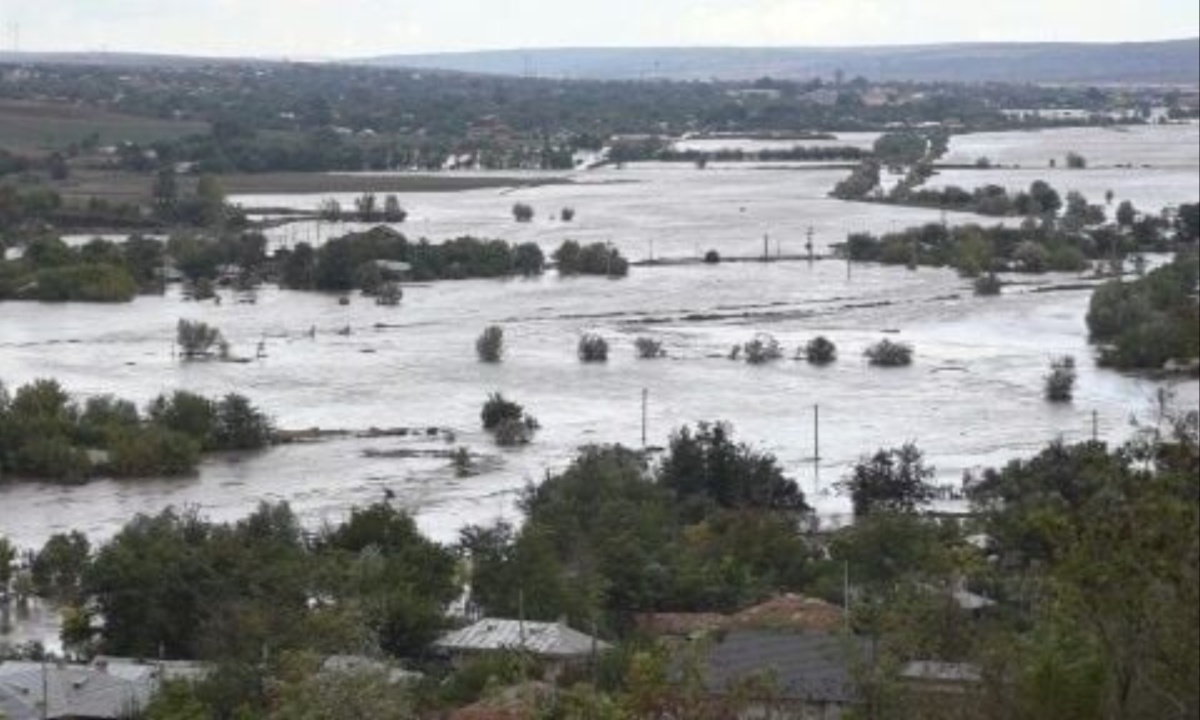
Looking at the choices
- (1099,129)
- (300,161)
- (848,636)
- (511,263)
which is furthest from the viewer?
(1099,129)

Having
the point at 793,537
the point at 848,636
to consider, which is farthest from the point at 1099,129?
the point at 848,636

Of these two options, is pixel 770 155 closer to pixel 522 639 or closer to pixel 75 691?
pixel 522 639

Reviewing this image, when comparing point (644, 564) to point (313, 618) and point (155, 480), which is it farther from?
point (155, 480)

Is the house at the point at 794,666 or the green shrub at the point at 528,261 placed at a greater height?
the house at the point at 794,666

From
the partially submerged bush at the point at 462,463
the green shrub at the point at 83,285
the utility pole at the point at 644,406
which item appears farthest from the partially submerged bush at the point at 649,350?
the green shrub at the point at 83,285

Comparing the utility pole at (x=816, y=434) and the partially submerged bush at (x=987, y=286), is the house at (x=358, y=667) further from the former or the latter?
the partially submerged bush at (x=987, y=286)

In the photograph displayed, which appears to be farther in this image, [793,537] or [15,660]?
[793,537]

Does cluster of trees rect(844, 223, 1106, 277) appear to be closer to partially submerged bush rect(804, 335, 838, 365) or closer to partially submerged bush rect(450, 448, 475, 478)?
partially submerged bush rect(804, 335, 838, 365)
